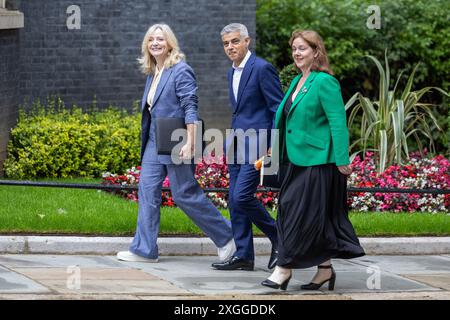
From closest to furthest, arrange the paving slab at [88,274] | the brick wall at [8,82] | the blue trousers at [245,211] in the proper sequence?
the paving slab at [88,274]
the blue trousers at [245,211]
the brick wall at [8,82]

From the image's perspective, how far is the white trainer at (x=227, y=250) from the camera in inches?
377

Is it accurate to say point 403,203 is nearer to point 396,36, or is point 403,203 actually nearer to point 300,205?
point 300,205

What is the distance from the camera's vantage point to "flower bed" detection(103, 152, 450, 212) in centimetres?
1225

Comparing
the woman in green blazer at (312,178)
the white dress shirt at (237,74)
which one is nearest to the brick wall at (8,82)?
the white dress shirt at (237,74)

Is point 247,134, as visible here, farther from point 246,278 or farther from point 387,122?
point 387,122

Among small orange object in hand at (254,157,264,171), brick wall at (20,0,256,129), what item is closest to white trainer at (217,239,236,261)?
small orange object in hand at (254,157,264,171)

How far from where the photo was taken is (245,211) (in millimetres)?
9312

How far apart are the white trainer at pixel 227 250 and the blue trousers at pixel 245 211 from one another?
11cm

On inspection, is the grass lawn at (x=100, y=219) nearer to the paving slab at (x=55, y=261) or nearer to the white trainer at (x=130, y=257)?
the paving slab at (x=55, y=261)

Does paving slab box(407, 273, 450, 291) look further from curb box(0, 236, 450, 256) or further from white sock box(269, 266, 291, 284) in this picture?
white sock box(269, 266, 291, 284)

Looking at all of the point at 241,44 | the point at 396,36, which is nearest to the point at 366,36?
the point at 396,36

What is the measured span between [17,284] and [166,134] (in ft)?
5.65

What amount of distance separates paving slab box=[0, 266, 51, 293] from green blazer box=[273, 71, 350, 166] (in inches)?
78.6

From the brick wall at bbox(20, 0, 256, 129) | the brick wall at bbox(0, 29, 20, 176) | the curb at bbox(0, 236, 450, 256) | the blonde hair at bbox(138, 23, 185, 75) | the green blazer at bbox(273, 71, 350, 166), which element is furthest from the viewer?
the brick wall at bbox(20, 0, 256, 129)
